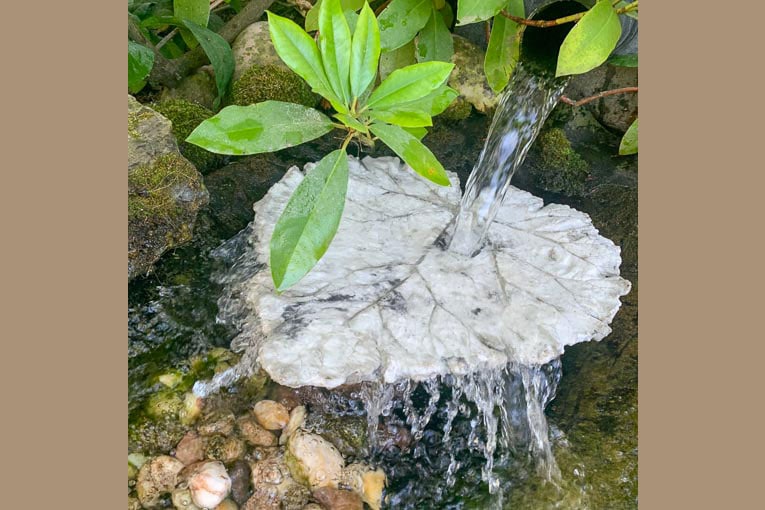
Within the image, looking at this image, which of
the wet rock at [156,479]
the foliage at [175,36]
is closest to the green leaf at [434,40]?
the foliage at [175,36]

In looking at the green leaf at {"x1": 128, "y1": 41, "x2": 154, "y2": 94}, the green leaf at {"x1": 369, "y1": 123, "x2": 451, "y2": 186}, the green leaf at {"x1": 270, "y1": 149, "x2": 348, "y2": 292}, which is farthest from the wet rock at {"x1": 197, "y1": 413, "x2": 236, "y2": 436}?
the green leaf at {"x1": 128, "y1": 41, "x2": 154, "y2": 94}

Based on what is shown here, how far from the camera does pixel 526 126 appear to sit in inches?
70.9

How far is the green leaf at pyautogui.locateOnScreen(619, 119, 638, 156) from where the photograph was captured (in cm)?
208

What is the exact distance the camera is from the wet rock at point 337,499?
1338 mm

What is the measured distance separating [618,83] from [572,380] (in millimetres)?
1133

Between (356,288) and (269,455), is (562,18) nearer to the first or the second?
(356,288)

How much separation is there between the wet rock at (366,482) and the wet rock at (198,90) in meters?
1.24

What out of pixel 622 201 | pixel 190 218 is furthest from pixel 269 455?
pixel 622 201

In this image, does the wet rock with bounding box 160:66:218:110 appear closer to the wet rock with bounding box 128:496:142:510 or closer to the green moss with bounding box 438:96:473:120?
the green moss with bounding box 438:96:473:120

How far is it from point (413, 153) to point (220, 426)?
2.23 feet

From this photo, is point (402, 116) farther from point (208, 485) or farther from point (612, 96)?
point (612, 96)

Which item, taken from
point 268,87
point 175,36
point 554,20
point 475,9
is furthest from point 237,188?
point 554,20

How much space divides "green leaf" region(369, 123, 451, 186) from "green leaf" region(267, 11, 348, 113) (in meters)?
0.09

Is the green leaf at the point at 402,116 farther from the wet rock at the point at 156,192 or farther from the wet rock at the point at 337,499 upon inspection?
the wet rock at the point at 337,499
